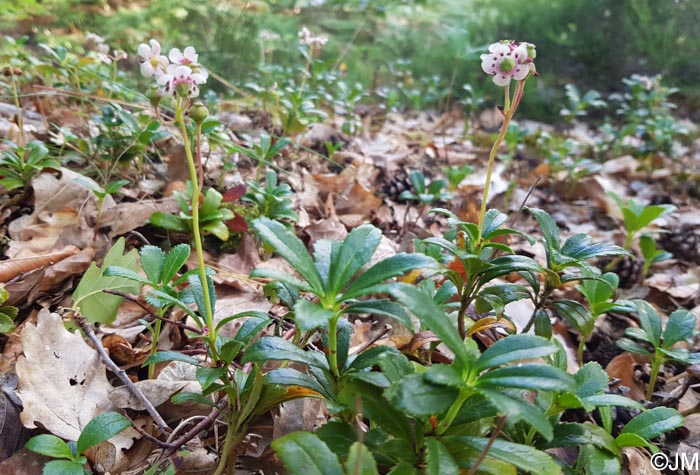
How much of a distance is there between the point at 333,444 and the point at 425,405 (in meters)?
Result: 0.18

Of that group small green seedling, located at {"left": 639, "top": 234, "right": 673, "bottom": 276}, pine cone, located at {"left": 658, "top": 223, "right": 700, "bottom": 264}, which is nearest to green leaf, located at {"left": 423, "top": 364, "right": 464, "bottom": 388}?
small green seedling, located at {"left": 639, "top": 234, "right": 673, "bottom": 276}

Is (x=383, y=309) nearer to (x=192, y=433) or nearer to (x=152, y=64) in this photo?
(x=192, y=433)

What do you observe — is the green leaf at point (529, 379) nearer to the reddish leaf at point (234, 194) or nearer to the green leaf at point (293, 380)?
the green leaf at point (293, 380)

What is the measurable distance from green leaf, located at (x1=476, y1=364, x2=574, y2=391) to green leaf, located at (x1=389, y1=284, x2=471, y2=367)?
0.04 metres

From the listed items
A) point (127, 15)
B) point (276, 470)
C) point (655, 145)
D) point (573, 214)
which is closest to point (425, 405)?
point (276, 470)

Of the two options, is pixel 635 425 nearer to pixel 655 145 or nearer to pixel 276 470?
pixel 276 470

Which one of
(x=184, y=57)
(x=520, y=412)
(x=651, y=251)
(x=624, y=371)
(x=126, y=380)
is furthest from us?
(x=651, y=251)

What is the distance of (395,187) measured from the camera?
7.20 ft

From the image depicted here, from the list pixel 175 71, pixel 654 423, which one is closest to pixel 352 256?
pixel 175 71

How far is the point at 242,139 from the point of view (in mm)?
2230

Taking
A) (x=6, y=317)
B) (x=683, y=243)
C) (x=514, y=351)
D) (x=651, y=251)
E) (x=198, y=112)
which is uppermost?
(x=198, y=112)

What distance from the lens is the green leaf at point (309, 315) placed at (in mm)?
552

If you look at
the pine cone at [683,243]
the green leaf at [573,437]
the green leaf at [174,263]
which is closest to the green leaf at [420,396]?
the green leaf at [573,437]

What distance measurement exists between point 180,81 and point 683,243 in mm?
2171
